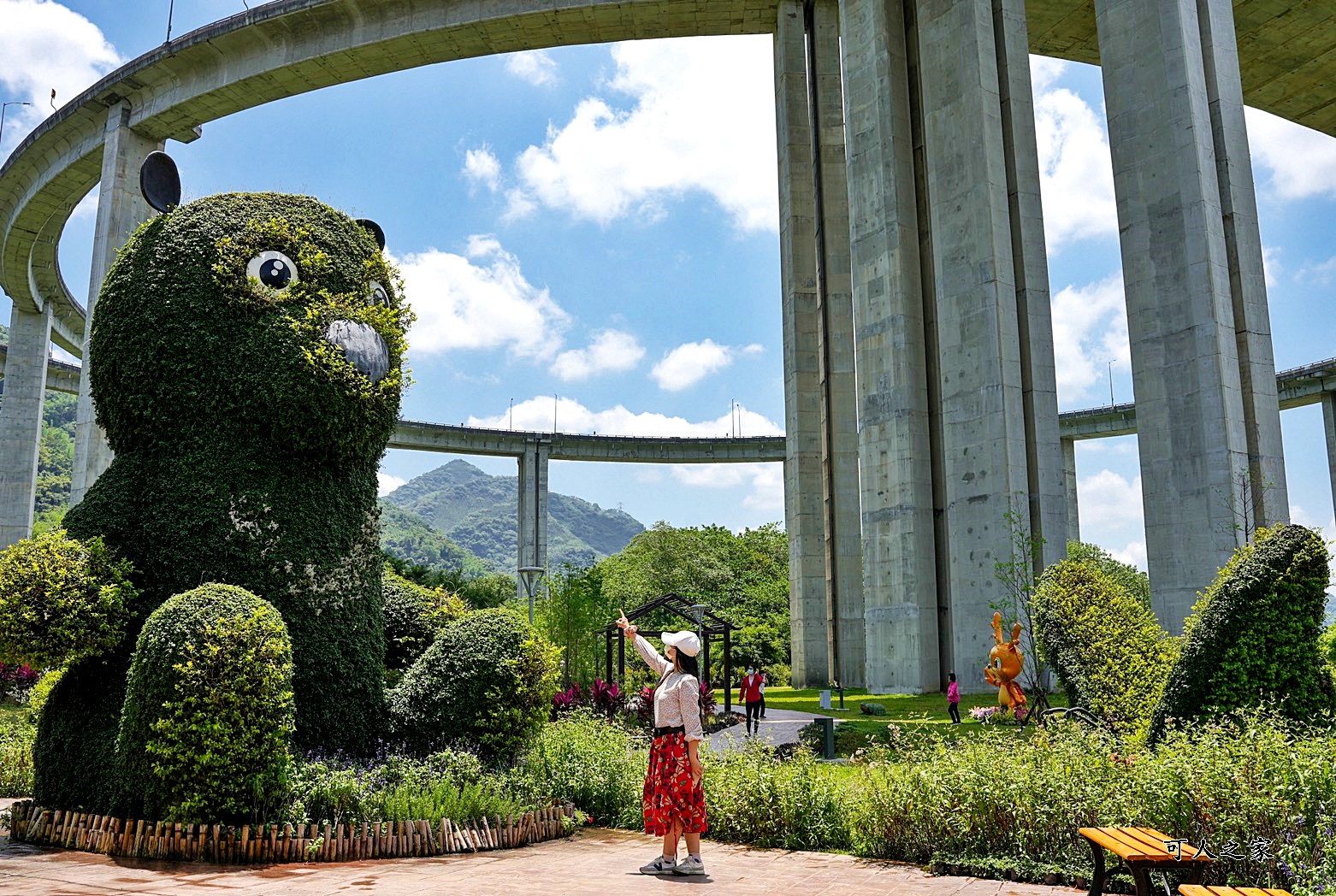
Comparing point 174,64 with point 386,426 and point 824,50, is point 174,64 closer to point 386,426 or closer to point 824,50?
point 824,50

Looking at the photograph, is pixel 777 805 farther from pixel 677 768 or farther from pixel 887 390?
pixel 887 390

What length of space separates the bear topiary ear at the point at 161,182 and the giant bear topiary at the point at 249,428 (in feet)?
2.61

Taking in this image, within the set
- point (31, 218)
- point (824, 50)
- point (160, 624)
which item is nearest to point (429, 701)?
point (160, 624)

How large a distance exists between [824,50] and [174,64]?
787 inches

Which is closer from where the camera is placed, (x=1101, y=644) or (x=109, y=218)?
(x=1101, y=644)

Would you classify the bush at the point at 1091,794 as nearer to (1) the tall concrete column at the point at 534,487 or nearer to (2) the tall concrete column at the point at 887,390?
(2) the tall concrete column at the point at 887,390

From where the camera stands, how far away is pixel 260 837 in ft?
21.3

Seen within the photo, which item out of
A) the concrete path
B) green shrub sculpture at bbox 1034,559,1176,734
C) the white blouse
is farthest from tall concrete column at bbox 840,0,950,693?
the white blouse

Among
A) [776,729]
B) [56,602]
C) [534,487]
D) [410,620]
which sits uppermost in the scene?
[534,487]

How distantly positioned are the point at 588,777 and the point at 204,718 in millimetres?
3592

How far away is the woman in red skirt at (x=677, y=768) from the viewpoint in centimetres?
635

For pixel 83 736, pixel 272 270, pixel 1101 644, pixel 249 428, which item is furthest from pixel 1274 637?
pixel 83 736

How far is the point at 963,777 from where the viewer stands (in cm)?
666


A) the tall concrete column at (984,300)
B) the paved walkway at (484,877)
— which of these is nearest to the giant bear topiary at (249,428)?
the paved walkway at (484,877)
